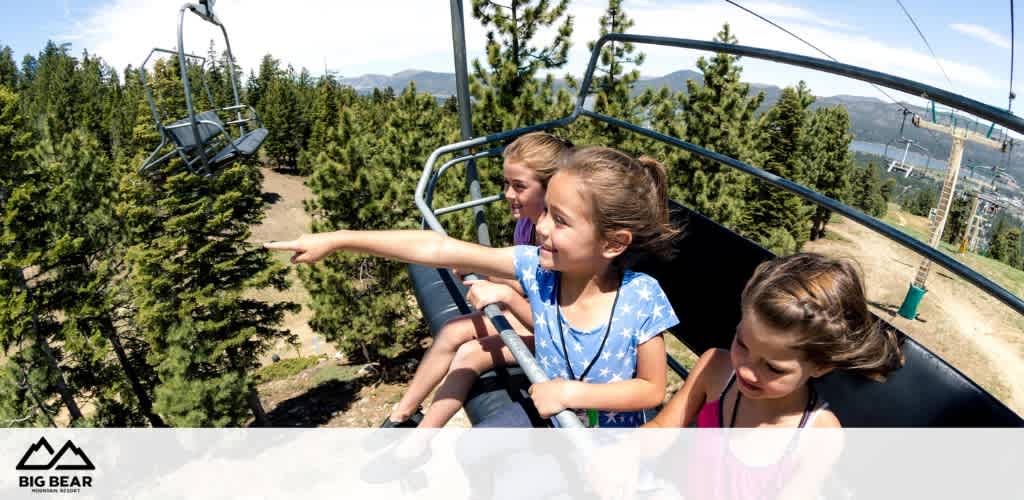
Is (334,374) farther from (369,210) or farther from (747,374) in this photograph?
(747,374)

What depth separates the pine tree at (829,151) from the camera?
25.6m

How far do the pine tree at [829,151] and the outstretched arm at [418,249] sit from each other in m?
27.1

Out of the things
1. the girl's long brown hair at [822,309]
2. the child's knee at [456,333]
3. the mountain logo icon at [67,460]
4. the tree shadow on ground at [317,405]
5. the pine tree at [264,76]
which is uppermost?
the pine tree at [264,76]

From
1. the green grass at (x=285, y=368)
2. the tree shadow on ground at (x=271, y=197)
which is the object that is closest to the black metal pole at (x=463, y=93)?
the green grass at (x=285, y=368)

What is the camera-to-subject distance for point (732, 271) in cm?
206

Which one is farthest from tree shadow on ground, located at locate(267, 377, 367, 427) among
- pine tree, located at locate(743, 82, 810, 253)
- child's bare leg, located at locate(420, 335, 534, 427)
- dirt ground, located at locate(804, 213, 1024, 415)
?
child's bare leg, located at locate(420, 335, 534, 427)

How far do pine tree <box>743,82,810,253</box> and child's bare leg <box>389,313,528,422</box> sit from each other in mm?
21309

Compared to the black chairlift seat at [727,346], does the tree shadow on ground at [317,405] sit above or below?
below

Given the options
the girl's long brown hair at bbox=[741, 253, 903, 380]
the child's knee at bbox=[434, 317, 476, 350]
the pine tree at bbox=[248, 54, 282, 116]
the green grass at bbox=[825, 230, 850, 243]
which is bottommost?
the green grass at bbox=[825, 230, 850, 243]

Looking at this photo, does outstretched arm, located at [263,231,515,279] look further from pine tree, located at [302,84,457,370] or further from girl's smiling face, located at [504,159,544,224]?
pine tree, located at [302,84,457,370]

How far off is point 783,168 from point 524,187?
2300 cm

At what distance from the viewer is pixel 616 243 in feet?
5.50

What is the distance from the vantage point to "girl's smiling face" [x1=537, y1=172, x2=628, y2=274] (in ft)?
5.31

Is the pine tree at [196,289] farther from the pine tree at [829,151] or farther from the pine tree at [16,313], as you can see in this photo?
the pine tree at [829,151]
